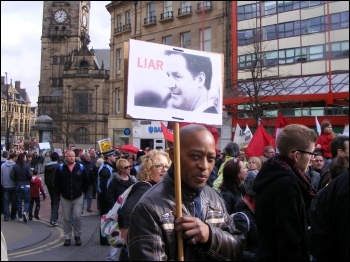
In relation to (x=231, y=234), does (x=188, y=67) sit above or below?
above

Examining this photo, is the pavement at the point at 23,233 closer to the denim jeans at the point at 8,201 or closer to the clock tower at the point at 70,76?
the denim jeans at the point at 8,201

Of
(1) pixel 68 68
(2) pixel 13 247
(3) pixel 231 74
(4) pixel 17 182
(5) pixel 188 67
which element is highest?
(1) pixel 68 68

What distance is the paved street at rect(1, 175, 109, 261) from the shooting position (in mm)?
7246

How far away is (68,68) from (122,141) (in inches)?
1860

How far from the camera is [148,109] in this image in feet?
8.27

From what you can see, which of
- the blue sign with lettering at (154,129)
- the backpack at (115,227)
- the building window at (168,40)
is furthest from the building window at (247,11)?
the backpack at (115,227)

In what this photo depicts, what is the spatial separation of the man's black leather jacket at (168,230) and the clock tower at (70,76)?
70266 millimetres

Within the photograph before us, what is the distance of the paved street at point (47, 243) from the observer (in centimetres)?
725

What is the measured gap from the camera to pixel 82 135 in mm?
76500

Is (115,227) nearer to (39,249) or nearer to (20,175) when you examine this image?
(39,249)

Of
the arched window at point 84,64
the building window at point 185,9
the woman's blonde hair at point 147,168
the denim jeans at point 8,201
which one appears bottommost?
the denim jeans at point 8,201

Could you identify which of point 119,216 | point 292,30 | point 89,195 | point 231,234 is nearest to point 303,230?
point 231,234

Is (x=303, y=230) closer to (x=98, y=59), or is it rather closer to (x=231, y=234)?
(x=231, y=234)

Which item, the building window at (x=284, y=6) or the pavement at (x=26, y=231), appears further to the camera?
the building window at (x=284, y=6)
